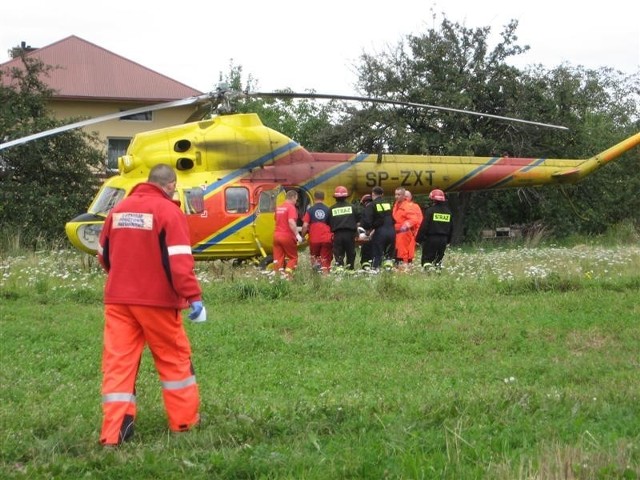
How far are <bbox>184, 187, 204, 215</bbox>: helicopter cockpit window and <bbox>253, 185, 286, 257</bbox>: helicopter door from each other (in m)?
1.17

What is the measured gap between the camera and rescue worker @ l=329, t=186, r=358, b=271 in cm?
1627

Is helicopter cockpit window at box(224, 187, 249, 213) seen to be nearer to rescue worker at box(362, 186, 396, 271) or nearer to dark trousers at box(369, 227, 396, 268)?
rescue worker at box(362, 186, 396, 271)

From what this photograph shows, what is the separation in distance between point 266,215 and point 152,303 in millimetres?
11282

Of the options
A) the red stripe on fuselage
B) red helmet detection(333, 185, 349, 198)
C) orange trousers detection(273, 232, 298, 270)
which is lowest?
orange trousers detection(273, 232, 298, 270)

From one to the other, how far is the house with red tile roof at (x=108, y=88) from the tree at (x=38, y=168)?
67.1ft

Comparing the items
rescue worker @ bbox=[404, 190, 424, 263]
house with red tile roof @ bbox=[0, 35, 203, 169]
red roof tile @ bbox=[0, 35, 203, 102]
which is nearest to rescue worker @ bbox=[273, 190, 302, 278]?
rescue worker @ bbox=[404, 190, 424, 263]

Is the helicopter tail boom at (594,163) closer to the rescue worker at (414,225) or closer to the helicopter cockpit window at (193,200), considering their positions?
the rescue worker at (414,225)

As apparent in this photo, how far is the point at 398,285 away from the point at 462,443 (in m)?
7.46

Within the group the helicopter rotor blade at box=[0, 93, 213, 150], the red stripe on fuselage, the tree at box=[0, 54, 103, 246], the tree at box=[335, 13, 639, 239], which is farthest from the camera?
the tree at box=[335, 13, 639, 239]

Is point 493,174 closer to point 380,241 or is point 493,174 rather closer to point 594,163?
point 594,163

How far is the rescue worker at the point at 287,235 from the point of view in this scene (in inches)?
633

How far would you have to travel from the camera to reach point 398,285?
12.5 meters

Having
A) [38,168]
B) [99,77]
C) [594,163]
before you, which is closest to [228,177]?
[594,163]

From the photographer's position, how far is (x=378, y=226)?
16703 millimetres
